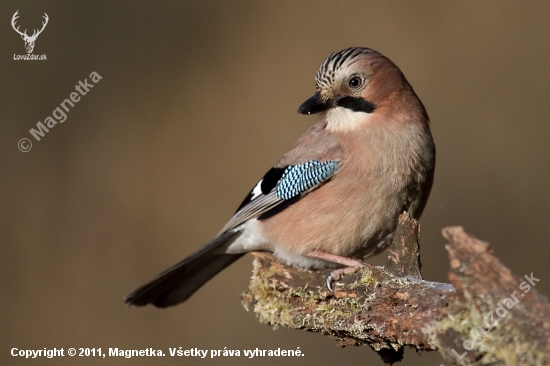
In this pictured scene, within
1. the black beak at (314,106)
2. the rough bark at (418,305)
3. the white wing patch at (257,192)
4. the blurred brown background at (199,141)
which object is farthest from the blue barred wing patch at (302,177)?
the blurred brown background at (199,141)

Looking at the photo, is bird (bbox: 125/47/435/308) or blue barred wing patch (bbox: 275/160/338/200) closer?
bird (bbox: 125/47/435/308)

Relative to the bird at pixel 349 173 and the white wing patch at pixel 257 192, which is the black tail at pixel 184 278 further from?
the white wing patch at pixel 257 192

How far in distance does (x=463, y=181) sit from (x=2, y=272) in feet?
16.8

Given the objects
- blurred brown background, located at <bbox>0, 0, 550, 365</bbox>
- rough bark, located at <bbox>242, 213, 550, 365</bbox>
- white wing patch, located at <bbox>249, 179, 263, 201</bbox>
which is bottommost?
rough bark, located at <bbox>242, 213, 550, 365</bbox>

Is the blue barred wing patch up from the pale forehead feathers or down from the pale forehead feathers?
down

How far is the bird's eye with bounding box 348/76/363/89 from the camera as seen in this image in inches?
172

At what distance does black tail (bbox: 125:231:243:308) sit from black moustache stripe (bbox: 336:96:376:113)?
1.29 metres

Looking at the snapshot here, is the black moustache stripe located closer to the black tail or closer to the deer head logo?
the black tail

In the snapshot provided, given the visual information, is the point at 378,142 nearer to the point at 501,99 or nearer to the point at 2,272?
the point at 501,99

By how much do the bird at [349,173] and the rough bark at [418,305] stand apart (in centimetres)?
28

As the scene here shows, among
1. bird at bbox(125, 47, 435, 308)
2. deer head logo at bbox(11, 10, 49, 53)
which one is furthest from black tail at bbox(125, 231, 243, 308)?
deer head logo at bbox(11, 10, 49, 53)

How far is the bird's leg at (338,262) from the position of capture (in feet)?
12.9

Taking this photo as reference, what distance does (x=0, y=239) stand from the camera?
279 inches

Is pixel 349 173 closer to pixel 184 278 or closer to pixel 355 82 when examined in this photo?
pixel 355 82
